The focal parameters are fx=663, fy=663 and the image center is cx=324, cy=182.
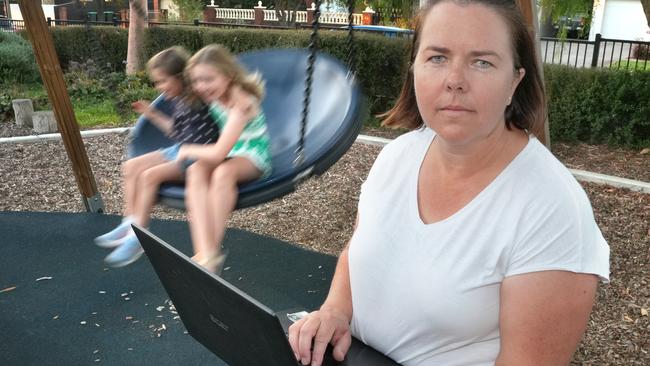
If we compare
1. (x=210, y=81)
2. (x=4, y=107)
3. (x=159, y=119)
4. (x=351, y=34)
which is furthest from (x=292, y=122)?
(x=4, y=107)

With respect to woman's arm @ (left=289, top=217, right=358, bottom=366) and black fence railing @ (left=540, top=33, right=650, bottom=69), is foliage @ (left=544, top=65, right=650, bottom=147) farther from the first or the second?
woman's arm @ (left=289, top=217, right=358, bottom=366)

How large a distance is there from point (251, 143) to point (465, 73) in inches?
53.2

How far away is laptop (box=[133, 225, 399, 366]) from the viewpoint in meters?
1.04

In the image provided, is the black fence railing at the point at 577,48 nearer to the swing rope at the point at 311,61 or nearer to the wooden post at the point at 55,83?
the wooden post at the point at 55,83

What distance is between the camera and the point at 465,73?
106 cm

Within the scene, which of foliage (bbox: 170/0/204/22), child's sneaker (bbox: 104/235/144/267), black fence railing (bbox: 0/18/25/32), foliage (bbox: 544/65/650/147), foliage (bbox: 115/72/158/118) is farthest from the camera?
black fence railing (bbox: 0/18/25/32)

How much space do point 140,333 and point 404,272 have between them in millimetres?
1958

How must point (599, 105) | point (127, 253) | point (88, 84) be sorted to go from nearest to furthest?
point (127, 253), point (599, 105), point (88, 84)

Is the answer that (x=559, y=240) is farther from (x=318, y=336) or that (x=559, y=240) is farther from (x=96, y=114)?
(x=96, y=114)

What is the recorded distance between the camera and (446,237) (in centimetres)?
115

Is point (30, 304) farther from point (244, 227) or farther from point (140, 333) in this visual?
point (244, 227)

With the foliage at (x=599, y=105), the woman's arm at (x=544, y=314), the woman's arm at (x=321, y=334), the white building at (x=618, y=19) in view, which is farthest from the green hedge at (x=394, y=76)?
the white building at (x=618, y=19)

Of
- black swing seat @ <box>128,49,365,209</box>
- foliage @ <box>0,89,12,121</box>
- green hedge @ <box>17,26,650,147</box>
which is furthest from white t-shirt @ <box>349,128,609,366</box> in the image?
foliage @ <box>0,89,12,121</box>

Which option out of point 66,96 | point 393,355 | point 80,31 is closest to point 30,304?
point 66,96
